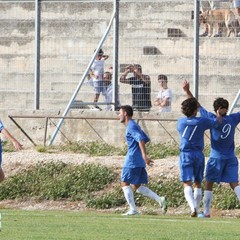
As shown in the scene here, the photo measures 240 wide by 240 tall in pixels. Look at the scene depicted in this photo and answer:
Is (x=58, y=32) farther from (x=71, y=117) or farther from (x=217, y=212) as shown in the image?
(x=217, y=212)

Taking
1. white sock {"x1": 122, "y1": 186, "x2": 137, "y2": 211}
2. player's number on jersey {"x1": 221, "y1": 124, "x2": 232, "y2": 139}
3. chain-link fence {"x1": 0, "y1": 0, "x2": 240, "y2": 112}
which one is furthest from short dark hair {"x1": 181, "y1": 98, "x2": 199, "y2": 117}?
chain-link fence {"x1": 0, "y1": 0, "x2": 240, "y2": 112}

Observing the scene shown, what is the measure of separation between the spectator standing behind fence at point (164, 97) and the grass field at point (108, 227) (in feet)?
23.3

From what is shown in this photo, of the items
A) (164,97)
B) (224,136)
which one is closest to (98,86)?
(164,97)

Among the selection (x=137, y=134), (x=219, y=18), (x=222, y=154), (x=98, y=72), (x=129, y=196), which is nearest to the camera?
(x=222, y=154)

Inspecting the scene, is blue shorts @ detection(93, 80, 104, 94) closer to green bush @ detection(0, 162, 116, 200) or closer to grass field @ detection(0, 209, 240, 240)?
green bush @ detection(0, 162, 116, 200)

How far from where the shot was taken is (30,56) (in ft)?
103

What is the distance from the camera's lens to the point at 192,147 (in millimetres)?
21859

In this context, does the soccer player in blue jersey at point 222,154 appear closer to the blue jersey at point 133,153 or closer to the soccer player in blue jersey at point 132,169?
the soccer player in blue jersey at point 132,169

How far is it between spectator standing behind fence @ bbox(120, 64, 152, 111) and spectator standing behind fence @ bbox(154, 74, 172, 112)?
21cm

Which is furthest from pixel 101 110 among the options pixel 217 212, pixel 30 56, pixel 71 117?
pixel 217 212

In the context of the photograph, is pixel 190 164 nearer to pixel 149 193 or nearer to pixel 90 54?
pixel 149 193

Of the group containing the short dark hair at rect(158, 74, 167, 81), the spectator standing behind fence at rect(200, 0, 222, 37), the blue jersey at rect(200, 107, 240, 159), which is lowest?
the blue jersey at rect(200, 107, 240, 159)

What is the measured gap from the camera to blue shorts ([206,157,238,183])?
2200 cm

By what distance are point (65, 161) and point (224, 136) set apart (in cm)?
595
